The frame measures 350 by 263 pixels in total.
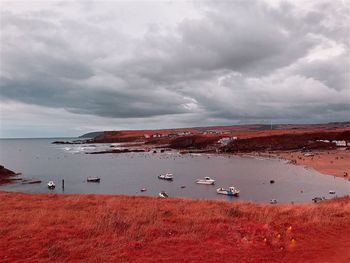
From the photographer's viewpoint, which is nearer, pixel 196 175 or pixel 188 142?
pixel 196 175

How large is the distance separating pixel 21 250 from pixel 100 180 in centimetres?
6103

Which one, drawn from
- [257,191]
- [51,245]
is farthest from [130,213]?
[257,191]

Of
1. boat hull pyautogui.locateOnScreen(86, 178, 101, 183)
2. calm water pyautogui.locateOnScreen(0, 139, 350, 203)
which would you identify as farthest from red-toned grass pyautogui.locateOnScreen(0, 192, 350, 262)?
boat hull pyautogui.locateOnScreen(86, 178, 101, 183)

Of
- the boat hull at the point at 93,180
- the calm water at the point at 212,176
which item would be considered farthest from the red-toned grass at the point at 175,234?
the boat hull at the point at 93,180

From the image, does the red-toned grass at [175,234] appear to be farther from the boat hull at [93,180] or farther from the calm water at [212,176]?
the boat hull at [93,180]

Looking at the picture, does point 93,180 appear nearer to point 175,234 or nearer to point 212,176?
point 212,176

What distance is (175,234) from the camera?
17.0m

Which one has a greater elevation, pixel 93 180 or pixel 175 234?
pixel 175 234

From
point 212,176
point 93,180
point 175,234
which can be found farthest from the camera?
point 212,176

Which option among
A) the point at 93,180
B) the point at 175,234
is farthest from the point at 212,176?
the point at 175,234

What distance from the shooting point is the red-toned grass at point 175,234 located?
14125mm

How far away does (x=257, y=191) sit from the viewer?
57.4 meters

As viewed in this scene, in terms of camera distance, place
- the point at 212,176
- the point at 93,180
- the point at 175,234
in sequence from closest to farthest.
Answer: the point at 175,234
the point at 93,180
the point at 212,176

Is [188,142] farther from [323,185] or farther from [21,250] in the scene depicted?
[21,250]
